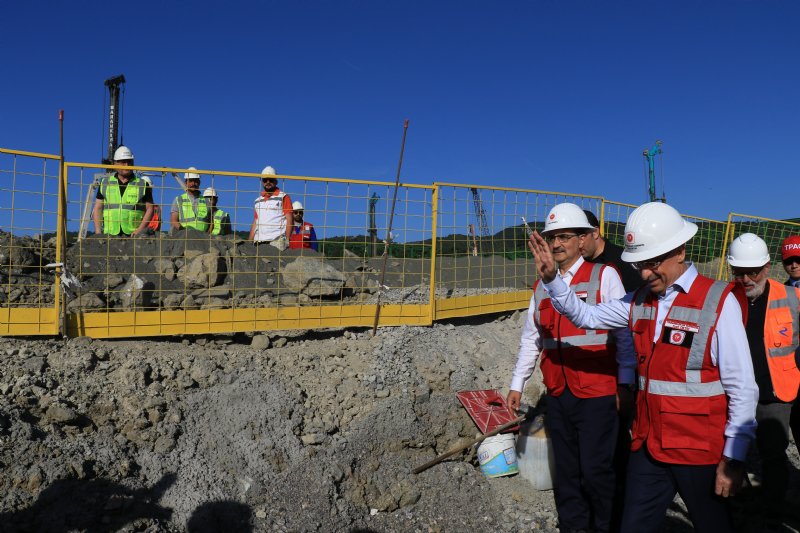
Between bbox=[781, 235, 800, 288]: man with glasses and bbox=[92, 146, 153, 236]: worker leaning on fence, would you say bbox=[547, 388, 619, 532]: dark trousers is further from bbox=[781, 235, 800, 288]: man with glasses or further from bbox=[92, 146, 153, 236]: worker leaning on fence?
bbox=[92, 146, 153, 236]: worker leaning on fence

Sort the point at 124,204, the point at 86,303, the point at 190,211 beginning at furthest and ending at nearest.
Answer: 1. the point at 190,211
2. the point at 124,204
3. the point at 86,303

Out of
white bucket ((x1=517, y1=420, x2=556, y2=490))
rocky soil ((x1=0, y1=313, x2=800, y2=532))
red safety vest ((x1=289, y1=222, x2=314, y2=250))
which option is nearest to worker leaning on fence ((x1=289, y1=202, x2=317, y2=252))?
red safety vest ((x1=289, y1=222, x2=314, y2=250))

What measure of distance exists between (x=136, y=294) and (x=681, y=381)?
16.7 ft

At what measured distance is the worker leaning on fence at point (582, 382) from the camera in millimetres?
3582

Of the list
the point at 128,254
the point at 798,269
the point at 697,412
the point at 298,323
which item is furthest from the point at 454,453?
the point at 128,254

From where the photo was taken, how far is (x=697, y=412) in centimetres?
268

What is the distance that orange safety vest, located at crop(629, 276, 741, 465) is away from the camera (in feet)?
8.76

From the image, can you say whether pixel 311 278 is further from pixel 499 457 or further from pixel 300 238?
pixel 499 457

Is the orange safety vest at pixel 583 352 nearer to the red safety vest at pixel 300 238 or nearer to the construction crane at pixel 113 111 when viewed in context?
the red safety vest at pixel 300 238

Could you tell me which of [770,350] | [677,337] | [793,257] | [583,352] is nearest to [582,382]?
[583,352]

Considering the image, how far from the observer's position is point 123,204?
20.5ft

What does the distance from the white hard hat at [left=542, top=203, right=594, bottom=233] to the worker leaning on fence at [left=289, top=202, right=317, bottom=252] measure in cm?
358

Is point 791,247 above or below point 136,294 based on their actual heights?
above

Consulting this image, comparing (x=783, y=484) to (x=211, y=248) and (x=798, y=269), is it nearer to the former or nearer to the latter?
(x=798, y=269)
